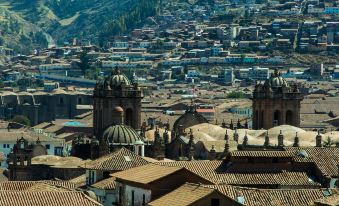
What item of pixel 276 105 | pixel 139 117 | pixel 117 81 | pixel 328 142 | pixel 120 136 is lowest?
pixel 139 117

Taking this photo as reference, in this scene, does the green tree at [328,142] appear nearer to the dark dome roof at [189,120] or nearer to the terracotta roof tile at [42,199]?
the dark dome roof at [189,120]

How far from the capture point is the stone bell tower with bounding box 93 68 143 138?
12469 centimetres

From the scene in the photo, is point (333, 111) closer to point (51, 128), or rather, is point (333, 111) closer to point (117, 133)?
point (51, 128)

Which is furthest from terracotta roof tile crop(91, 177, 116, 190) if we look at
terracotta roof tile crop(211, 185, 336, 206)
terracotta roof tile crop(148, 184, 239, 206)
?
terracotta roof tile crop(148, 184, 239, 206)

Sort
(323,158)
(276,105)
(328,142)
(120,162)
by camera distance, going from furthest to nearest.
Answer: (276,105) < (328,142) < (120,162) < (323,158)

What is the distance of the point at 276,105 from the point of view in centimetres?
13125

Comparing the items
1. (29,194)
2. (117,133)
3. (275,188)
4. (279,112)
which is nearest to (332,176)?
(275,188)

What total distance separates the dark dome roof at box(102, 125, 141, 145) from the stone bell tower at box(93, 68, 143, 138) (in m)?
16.9

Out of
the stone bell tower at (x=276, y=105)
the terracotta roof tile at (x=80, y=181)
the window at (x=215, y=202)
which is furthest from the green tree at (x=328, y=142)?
the window at (x=215, y=202)

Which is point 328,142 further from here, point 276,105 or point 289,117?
point 289,117

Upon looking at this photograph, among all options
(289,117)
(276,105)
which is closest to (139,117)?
(276,105)

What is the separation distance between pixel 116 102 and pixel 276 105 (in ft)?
43.8

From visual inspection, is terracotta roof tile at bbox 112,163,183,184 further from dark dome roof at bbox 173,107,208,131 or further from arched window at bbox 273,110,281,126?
arched window at bbox 273,110,281,126

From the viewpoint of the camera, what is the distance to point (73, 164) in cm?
10581
